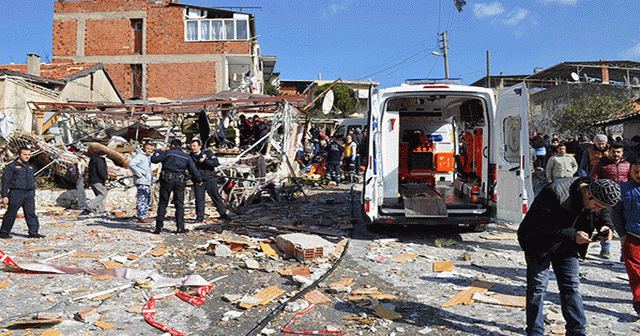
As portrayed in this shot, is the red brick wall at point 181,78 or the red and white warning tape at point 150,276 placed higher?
the red brick wall at point 181,78

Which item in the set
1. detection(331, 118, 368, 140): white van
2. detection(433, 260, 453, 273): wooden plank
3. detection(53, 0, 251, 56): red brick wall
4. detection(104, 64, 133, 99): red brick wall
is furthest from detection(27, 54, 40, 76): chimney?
detection(433, 260, 453, 273): wooden plank

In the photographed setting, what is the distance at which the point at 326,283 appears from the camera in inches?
195

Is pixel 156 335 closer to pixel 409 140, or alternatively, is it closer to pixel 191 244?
pixel 191 244

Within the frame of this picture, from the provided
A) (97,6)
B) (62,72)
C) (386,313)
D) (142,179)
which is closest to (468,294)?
(386,313)

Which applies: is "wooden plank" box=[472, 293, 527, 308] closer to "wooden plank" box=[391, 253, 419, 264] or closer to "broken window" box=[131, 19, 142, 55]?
"wooden plank" box=[391, 253, 419, 264]

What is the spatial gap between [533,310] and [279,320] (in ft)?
7.09

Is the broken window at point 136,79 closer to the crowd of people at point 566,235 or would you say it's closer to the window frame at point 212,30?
the window frame at point 212,30

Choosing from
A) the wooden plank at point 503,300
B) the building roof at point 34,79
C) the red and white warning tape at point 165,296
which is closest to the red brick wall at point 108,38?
the building roof at point 34,79

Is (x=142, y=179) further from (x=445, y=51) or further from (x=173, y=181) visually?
(x=445, y=51)

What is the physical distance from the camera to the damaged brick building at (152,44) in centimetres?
2964

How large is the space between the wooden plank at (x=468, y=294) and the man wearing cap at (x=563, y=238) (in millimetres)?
1045

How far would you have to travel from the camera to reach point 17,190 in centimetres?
706

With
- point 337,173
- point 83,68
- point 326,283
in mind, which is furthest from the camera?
point 83,68

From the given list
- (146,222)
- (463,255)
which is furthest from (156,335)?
(146,222)
